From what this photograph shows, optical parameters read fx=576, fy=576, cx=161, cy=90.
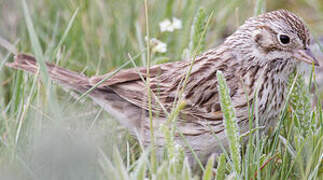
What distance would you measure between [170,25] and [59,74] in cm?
134

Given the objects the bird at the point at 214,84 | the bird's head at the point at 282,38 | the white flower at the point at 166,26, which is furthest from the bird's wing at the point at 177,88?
the white flower at the point at 166,26

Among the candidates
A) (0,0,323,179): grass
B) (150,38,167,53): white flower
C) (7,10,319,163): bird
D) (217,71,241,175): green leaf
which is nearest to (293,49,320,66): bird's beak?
(7,10,319,163): bird

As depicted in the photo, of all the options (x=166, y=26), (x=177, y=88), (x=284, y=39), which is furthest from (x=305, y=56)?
(x=166, y=26)

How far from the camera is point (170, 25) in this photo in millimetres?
5234

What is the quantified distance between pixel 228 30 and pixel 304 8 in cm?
90

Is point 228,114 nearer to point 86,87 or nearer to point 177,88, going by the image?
point 177,88

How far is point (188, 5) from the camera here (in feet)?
18.2

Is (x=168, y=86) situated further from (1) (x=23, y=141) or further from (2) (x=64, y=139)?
(2) (x=64, y=139)

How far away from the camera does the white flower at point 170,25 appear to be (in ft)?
16.9

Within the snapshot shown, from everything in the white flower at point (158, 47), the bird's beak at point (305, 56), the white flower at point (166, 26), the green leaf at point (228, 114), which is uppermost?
the white flower at point (166, 26)

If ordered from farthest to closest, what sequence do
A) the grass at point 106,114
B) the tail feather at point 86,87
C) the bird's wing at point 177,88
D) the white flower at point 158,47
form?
the white flower at point 158,47
the tail feather at point 86,87
the bird's wing at point 177,88
the grass at point 106,114

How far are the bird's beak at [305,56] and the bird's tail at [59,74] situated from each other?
1.53m

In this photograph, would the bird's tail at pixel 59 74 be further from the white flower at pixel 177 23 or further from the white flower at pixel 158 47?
the white flower at pixel 177 23

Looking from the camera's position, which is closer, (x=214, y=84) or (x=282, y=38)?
(x=282, y=38)
